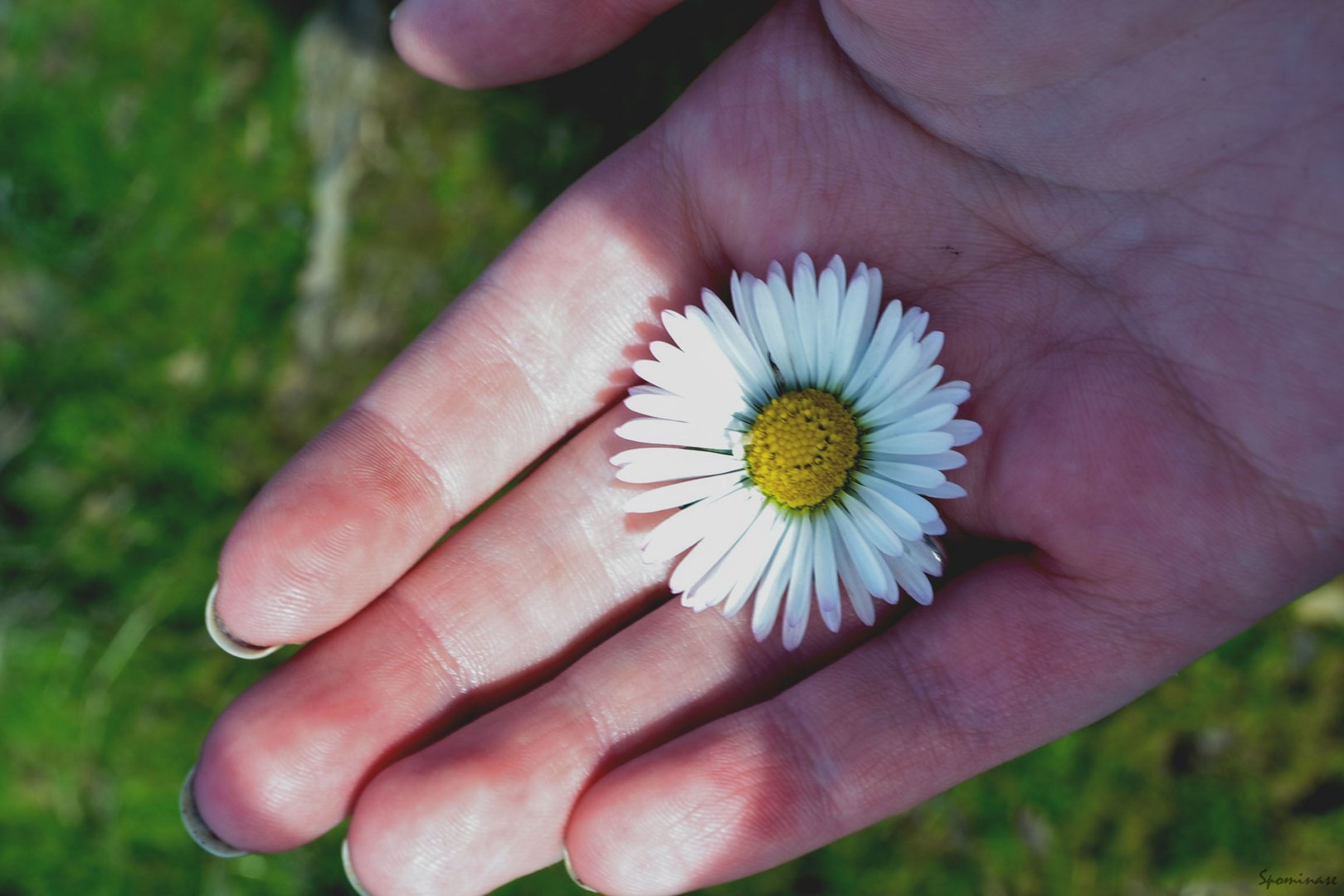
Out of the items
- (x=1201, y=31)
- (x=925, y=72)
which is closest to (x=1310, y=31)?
(x=1201, y=31)

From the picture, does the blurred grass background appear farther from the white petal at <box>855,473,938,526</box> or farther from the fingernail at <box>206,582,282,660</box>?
the white petal at <box>855,473,938,526</box>

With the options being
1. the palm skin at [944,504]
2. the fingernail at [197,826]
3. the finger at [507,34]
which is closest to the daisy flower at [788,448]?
the palm skin at [944,504]

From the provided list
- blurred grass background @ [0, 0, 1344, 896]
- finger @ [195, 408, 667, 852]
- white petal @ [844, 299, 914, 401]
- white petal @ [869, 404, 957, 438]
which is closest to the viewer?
white petal @ [869, 404, 957, 438]

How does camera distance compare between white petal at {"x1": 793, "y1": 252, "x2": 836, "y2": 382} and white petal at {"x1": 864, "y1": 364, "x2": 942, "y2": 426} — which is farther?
white petal at {"x1": 793, "y1": 252, "x2": 836, "y2": 382}

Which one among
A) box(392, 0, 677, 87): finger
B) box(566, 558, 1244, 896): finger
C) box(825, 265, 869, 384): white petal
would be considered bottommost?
box(566, 558, 1244, 896): finger

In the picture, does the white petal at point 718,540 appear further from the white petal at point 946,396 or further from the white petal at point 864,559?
the white petal at point 946,396

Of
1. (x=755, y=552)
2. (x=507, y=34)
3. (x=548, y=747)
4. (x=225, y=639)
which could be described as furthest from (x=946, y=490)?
(x=225, y=639)

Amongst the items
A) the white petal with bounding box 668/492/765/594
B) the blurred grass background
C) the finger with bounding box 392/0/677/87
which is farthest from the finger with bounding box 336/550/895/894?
the finger with bounding box 392/0/677/87
